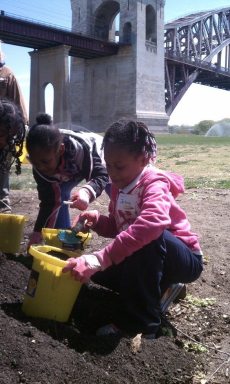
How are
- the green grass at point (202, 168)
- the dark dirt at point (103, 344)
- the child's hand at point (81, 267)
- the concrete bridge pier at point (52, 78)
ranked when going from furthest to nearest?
the concrete bridge pier at point (52, 78) < the green grass at point (202, 168) < the child's hand at point (81, 267) < the dark dirt at point (103, 344)

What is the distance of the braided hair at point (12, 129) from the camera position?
275cm

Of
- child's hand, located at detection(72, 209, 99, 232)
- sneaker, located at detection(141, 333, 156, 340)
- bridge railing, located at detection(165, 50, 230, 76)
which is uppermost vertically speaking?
bridge railing, located at detection(165, 50, 230, 76)

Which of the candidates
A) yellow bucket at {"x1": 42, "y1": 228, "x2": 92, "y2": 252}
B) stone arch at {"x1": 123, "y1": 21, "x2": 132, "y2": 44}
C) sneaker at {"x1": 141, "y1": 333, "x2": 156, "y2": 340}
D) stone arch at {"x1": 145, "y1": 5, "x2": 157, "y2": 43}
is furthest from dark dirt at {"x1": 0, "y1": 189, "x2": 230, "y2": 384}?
stone arch at {"x1": 145, "y1": 5, "x2": 157, "y2": 43}

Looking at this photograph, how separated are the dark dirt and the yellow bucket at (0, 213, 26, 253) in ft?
0.35

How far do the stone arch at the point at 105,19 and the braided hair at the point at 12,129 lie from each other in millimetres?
37485

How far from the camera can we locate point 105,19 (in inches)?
1561

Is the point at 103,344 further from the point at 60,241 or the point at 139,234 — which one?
the point at 60,241

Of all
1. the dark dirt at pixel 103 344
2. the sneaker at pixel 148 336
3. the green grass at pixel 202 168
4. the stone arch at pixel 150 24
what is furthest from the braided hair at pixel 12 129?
the stone arch at pixel 150 24

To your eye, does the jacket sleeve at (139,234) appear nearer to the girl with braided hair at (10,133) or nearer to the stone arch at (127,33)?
the girl with braided hair at (10,133)

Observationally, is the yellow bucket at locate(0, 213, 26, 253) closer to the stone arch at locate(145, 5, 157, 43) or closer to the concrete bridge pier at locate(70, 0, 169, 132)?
the concrete bridge pier at locate(70, 0, 169, 132)

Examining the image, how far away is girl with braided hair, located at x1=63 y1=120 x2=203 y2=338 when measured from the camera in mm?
1997

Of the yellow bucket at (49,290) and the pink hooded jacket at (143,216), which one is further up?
the pink hooded jacket at (143,216)

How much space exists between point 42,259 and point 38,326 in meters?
0.26

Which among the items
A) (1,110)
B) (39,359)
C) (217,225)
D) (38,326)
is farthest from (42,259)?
(217,225)
